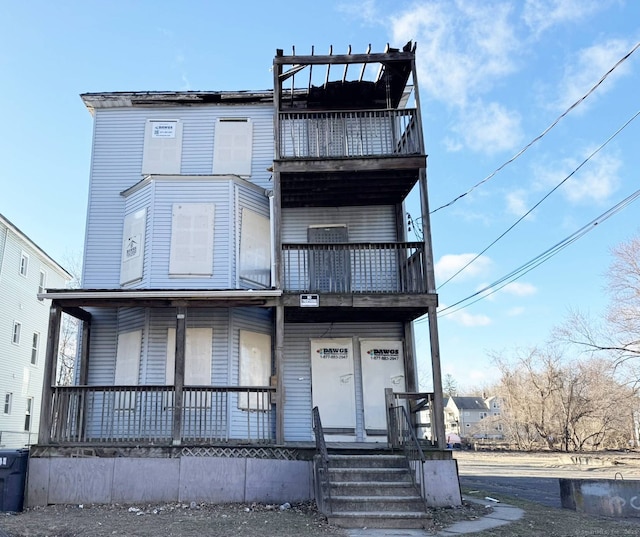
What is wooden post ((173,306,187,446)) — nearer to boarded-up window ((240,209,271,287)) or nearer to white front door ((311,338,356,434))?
boarded-up window ((240,209,271,287))

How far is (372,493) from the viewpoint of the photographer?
8953mm

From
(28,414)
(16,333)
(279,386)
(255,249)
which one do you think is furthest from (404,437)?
(28,414)

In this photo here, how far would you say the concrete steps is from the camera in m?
8.22

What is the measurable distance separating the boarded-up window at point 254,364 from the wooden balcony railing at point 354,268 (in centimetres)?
143

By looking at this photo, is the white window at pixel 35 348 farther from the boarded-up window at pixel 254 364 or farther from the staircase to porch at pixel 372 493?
the staircase to porch at pixel 372 493

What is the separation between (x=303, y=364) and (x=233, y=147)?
6.06 meters

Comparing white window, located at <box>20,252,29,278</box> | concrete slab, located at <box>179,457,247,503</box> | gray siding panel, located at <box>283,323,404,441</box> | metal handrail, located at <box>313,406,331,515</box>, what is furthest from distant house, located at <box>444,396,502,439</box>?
metal handrail, located at <box>313,406,331,515</box>

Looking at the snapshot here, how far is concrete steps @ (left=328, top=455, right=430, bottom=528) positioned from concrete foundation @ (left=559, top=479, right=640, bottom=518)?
3.64 m

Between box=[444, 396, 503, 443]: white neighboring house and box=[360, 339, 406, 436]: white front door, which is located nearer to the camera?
box=[360, 339, 406, 436]: white front door

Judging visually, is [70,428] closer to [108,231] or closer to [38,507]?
[38,507]

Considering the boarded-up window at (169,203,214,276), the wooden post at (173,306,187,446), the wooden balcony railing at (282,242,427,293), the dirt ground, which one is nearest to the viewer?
the dirt ground

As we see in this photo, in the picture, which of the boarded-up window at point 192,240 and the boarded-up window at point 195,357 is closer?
the boarded-up window at point 195,357

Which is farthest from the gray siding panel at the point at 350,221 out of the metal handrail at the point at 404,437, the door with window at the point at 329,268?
the metal handrail at the point at 404,437

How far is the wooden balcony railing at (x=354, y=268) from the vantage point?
39.7 ft
